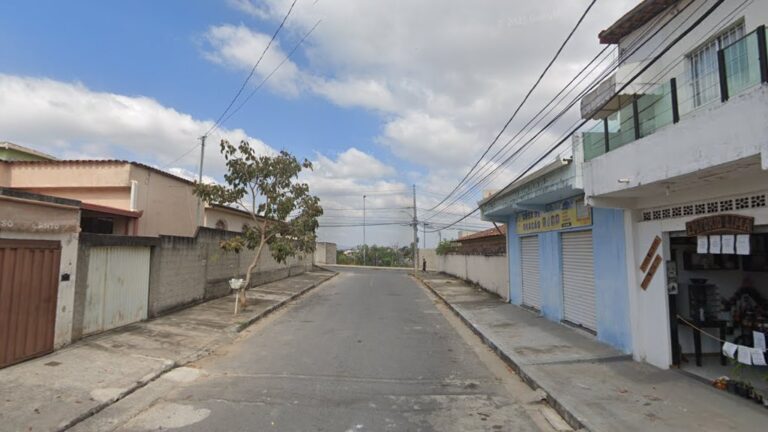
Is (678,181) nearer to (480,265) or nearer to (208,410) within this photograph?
(208,410)

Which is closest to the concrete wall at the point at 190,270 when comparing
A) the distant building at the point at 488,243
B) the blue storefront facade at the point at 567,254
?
the blue storefront facade at the point at 567,254

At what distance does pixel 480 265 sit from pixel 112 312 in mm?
17247

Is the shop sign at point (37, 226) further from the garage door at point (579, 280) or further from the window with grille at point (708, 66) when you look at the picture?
the garage door at point (579, 280)

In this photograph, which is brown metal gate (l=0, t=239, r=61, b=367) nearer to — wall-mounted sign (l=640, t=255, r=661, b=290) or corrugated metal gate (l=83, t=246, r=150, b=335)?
corrugated metal gate (l=83, t=246, r=150, b=335)

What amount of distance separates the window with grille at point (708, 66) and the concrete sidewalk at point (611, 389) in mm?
3889

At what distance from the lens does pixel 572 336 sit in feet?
33.9

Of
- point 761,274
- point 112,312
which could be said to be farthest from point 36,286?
point 761,274

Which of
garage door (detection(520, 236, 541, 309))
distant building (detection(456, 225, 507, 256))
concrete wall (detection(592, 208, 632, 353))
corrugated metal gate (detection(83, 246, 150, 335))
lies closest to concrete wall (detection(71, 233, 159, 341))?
corrugated metal gate (detection(83, 246, 150, 335))

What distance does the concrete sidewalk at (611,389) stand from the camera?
536 centimetres

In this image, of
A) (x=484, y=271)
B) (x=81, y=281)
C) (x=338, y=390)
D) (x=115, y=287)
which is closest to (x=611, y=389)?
(x=338, y=390)

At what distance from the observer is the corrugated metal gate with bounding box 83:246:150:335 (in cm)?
930

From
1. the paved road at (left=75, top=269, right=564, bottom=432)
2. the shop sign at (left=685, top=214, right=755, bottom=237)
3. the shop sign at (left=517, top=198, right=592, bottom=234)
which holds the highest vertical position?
the shop sign at (left=517, top=198, right=592, bottom=234)

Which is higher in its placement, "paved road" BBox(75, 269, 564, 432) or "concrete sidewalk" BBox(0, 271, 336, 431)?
"concrete sidewalk" BBox(0, 271, 336, 431)

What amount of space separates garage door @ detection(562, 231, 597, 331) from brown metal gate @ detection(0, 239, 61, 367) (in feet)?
33.9
